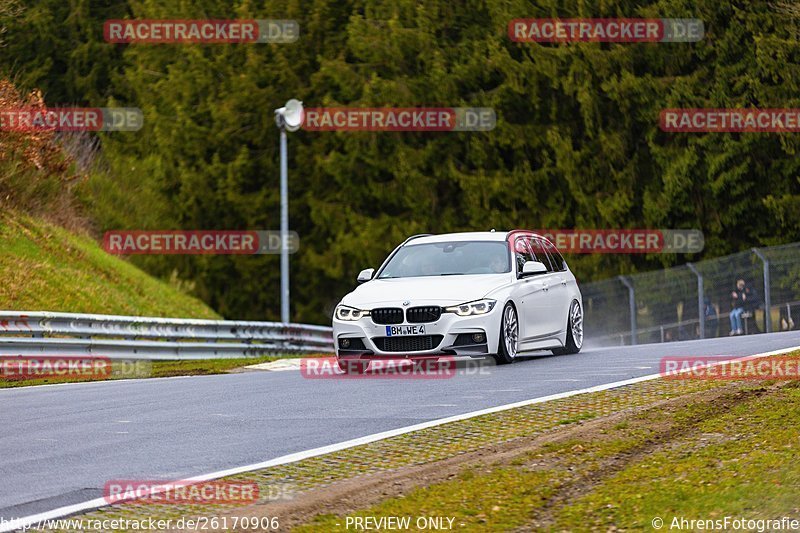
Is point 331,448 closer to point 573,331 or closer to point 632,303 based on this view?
point 573,331

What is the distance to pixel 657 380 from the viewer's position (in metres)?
13.8

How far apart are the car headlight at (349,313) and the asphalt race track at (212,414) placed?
903 mm

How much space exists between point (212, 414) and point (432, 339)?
14.3ft

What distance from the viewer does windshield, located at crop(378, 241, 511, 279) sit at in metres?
18.2

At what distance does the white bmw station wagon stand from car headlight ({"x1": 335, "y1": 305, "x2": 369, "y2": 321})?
1cm

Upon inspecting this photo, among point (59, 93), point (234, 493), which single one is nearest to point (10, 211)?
point (234, 493)

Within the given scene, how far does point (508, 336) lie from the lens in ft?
56.9

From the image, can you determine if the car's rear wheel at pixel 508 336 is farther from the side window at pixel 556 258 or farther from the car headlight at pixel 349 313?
the side window at pixel 556 258

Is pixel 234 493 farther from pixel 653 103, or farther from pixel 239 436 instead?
pixel 653 103

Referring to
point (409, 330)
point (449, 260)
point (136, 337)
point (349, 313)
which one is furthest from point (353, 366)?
point (136, 337)

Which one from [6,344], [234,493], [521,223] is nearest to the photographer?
[234,493]

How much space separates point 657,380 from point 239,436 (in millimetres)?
4510

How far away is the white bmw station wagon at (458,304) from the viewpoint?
54.5ft

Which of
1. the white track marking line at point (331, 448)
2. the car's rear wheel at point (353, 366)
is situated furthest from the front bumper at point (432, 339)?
the white track marking line at point (331, 448)
